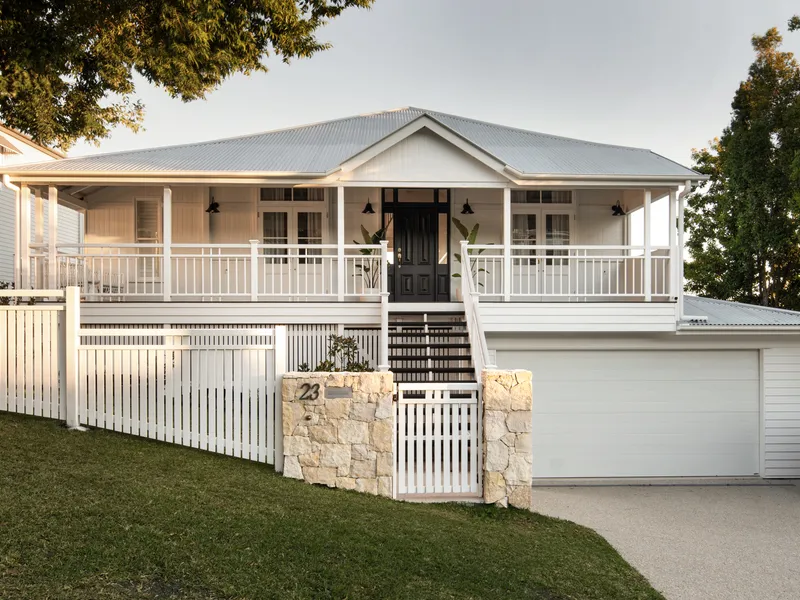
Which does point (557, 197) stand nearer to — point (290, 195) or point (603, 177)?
point (603, 177)

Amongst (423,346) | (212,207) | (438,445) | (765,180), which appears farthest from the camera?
(765,180)

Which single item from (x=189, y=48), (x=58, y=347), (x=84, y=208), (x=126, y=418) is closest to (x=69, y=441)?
(x=126, y=418)

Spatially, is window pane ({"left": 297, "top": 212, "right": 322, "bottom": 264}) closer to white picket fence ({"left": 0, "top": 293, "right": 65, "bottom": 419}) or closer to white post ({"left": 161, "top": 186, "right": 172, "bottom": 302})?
white post ({"left": 161, "top": 186, "right": 172, "bottom": 302})

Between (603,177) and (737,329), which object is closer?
(737,329)

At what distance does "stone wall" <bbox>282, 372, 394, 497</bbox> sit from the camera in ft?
23.6

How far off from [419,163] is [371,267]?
215 cm

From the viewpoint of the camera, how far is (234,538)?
16.7 ft

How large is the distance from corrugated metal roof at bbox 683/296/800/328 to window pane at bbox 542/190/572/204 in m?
3.24

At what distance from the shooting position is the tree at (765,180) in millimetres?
19516

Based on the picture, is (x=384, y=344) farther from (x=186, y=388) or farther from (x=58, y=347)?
(x=58, y=347)

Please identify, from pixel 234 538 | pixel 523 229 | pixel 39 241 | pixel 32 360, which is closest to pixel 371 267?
pixel 523 229

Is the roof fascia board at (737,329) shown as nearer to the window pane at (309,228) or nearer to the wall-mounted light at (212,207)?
the window pane at (309,228)

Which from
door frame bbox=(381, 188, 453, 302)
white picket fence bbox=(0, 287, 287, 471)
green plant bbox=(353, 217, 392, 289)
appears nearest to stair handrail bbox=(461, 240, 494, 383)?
green plant bbox=(353, 217, 392, 289)

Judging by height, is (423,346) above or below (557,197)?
below
